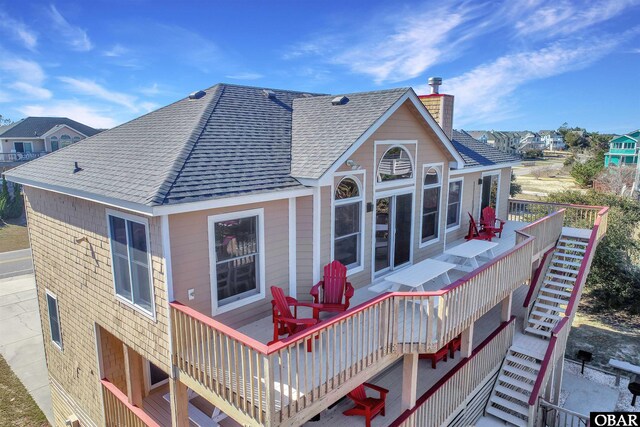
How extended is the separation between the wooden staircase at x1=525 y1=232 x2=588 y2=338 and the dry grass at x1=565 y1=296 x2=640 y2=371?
406 centimetres

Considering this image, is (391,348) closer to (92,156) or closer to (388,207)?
(388,207)

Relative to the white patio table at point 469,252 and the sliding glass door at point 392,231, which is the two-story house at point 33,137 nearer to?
the sliding glass door at point 392,231

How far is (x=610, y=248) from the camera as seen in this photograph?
731 inches

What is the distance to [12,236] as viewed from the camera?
103 ft

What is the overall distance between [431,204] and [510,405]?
5609 mm

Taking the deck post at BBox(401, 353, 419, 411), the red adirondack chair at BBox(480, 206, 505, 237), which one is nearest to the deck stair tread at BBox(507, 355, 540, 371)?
→ the red adirondack chair at BBox(480, 206, 505, 237)

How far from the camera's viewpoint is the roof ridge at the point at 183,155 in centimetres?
537

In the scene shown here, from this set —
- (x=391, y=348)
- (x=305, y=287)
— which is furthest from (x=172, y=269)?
(x=391, y=348)

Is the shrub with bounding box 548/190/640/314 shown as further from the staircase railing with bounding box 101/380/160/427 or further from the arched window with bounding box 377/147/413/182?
the staircase railing with bounding box 101/380/160/427

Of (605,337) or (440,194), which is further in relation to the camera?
(605,337)

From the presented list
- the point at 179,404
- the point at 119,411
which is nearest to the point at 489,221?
the point at 179,404

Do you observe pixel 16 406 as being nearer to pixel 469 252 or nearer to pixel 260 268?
pixel 260 268

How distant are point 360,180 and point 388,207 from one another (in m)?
Result: 1.49

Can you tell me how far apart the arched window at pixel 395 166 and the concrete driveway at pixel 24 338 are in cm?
1191
